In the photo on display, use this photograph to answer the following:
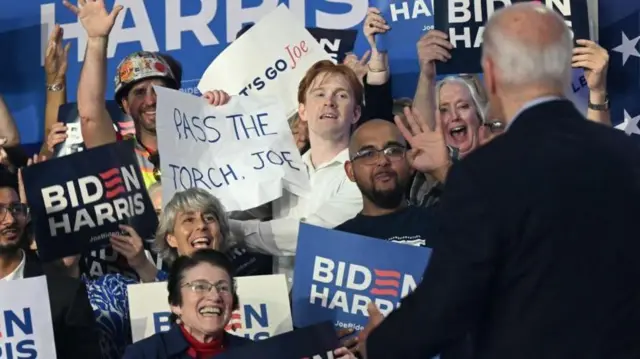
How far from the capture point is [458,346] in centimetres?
252

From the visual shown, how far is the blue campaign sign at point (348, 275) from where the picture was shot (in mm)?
3998

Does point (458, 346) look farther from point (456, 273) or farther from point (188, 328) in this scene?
point (188, 328)

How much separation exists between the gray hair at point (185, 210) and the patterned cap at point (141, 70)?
823 mm

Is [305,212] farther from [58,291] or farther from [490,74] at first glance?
[490,74]

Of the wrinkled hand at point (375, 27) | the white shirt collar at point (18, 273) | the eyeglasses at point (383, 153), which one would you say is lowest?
the white shirt collar at point (18, 273)

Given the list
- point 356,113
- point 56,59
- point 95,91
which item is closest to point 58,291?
point 95,91

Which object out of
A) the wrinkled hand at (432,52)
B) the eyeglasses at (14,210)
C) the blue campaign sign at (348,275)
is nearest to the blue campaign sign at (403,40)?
the wrinkled hand at (432,52)

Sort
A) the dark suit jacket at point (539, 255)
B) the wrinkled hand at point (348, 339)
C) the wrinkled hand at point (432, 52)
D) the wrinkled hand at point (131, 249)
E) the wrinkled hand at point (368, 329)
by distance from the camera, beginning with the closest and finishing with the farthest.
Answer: the dark suit jacket at point (539, 255), the wrinkled hand at point (368, 329), the wrinkled hand at point (348, 339), the wrinkled hand at point (131, 249), the wrinkled hand at point (432, 52)

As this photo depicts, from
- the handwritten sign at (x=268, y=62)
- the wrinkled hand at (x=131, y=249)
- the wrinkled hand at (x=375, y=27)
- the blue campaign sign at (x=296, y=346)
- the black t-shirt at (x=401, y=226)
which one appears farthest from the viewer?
the handwritten sign at (x=268, y=62)

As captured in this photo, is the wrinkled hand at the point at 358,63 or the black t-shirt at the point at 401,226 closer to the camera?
the black t-shirt at the point at 401,226

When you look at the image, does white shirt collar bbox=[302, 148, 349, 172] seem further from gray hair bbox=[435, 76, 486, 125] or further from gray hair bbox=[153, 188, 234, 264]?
gray hair bbox=[153, 188, 234, 264]

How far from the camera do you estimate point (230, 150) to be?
4.90m

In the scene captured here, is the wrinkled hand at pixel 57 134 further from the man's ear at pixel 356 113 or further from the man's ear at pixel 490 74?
the man's ear at pixel 490 74

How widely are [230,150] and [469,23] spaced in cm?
102
